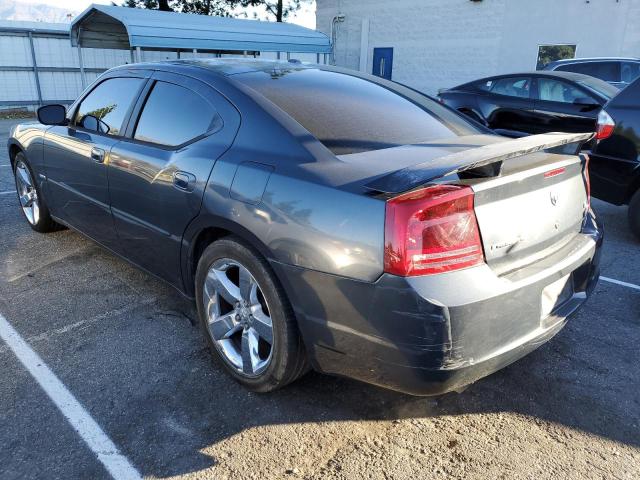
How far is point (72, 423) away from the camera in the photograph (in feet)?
7.98

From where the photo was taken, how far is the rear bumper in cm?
194

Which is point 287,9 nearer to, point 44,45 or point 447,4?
point 447,4

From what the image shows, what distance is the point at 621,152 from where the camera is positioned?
495cm

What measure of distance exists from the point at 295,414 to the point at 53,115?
3.22m

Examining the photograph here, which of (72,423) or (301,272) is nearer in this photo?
(301,272)

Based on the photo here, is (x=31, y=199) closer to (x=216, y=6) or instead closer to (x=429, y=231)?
(x=429, y=231)

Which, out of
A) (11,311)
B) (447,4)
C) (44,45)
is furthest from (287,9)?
(11,311)

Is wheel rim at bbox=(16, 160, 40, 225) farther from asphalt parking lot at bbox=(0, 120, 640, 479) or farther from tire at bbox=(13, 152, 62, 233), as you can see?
asphalt parking lot at bbox=(0, 120, 640, 479)

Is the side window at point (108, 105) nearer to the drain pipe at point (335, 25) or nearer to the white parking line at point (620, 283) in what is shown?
the white parking line at point (620, 283)

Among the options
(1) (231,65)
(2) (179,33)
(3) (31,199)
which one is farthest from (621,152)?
(2) (179,33)

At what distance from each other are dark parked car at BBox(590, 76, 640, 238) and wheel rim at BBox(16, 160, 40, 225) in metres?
5.27

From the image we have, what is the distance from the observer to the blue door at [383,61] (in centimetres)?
2292

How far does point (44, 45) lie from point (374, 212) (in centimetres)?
1952

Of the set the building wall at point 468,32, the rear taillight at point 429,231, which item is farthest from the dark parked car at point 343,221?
the building wall at point 468,32
